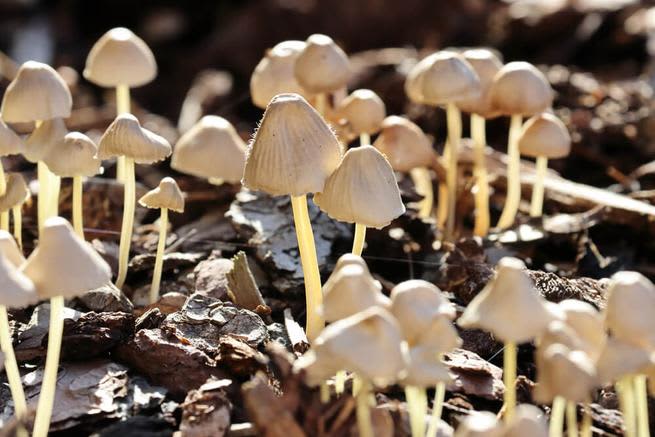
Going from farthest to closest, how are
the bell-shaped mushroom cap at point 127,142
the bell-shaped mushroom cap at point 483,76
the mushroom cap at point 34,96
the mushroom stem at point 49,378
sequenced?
1. the bell-shaped mushroom cap at point 483,76
2. the mushroom cap at point 34,96
3. the bell-shaped mushroom cap at point 127,142
4. the mushroom stem at point 49,378

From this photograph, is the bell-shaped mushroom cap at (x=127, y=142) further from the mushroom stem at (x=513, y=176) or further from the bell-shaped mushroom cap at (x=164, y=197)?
the mushroom stem at (x=513, y=176)

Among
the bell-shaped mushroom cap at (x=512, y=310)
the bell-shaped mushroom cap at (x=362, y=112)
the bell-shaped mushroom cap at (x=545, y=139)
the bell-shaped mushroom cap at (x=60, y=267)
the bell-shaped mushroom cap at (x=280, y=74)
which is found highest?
the bell-shaped mushroom cap at (x=280, y=74)

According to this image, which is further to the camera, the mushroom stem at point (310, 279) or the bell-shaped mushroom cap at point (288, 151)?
the mushroom stem at point (310, 279)

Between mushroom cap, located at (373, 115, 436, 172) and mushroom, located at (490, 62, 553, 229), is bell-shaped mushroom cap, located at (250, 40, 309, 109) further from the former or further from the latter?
mushroom, located at (490, 62, 553, 229)

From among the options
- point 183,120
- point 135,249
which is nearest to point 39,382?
point 135,249

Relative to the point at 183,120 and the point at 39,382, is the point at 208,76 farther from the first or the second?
the point at 39,382

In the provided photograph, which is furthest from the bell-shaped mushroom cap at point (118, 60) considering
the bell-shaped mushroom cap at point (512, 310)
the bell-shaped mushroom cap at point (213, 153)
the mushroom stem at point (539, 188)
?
the bell-shaped mushroom cap at point (512, 310)

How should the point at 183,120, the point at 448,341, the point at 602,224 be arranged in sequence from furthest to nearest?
the point at 183,120 < the point at 602,224 < the point at 448,341
